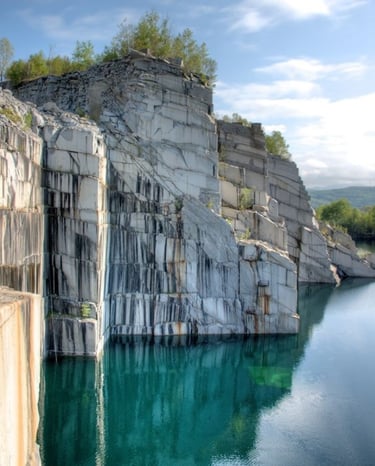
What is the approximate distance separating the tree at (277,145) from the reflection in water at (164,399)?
26401 mm

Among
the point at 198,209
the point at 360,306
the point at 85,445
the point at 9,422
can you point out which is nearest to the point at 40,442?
the point at 85,445

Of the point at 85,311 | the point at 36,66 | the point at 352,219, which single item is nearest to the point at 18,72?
the point at 36,66

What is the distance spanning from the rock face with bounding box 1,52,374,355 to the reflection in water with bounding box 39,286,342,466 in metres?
1.43

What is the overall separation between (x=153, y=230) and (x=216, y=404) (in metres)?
10.1

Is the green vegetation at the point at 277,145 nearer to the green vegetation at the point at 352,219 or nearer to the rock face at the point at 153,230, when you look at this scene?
the rock face at the point at 153,230

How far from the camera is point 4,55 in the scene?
39.8 metres

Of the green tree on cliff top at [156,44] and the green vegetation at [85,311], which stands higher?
the green tree on cliff top at [156,44]

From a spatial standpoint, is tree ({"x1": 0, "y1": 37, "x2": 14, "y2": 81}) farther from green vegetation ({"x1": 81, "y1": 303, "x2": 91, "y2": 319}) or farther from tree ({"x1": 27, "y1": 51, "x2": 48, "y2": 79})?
green vegetation ({"x1": 81, "y1": 303, "x2": 91, "y2": 319})

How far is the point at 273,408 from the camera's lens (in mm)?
18672

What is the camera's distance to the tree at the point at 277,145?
49250 mm

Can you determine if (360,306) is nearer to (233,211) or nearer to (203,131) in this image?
(233,211)

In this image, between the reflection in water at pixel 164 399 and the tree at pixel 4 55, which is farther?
the tree at pixel 4 55

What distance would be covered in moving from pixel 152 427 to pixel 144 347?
748cm

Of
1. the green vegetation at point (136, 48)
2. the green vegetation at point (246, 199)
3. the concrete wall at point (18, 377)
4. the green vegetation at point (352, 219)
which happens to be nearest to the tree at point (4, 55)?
the green vegetation at point (136, 48)
